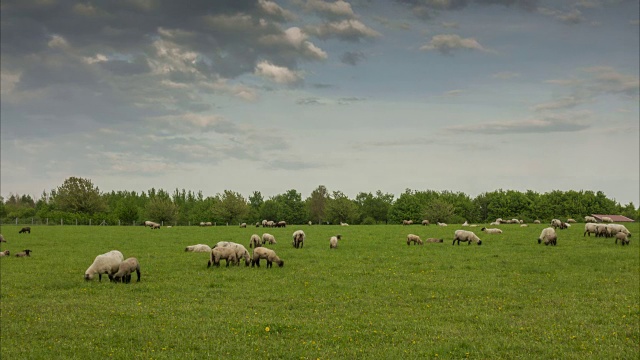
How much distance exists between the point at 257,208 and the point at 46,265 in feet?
519

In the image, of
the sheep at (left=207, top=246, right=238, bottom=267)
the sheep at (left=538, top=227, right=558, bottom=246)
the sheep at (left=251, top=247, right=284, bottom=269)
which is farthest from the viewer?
the sheep at (left=538, top=227, right=558, bottom=246)

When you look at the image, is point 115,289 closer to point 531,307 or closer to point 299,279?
point 299,279

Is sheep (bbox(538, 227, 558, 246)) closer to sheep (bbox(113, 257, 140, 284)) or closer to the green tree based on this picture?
sheep (bbox(113, 257, 140, 284))

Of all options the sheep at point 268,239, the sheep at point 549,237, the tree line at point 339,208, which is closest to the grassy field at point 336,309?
the sheep at point 549,237

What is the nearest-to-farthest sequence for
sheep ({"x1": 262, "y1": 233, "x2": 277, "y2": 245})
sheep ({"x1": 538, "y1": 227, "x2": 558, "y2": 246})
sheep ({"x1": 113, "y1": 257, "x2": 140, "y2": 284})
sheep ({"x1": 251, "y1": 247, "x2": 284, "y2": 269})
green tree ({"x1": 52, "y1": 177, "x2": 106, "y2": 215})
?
sheep ({"x1": 113, "y1": 257, "x2": 140, "y2": 284}) → sheep ({"x1": 251, "y1": 247, "x2": 284, "y2": 269}) → sheep ({"x1": 538, "y1": 227, "x2": 558, "y2": 246}) → sheep ({"x1": 262, "y1": 233, "x2": 277, "y2": 245}) → green tree ({"x1": 52, "y1": 177, "x2": 106, "y2": 215})

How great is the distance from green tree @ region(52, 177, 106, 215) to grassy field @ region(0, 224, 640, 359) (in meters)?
104

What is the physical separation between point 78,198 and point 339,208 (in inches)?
2944

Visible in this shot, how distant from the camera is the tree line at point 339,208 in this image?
13075 centimetres

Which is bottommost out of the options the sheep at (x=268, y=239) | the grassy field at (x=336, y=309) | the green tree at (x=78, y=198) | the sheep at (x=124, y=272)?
the grassy field at (x=336, y=309)

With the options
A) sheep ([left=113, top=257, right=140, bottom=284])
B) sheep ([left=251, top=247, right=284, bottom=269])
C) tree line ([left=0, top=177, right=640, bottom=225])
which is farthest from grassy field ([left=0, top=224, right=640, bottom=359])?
tree line ([left=0, top=177, right=640, bottom=225])

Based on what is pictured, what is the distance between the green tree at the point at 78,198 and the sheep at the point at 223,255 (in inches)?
4465

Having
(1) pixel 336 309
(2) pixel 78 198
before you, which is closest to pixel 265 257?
(1) pixel 336 309

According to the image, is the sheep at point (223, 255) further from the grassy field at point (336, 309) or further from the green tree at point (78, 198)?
the green tree at point (78, 198)

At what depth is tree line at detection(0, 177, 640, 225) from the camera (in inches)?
5148
